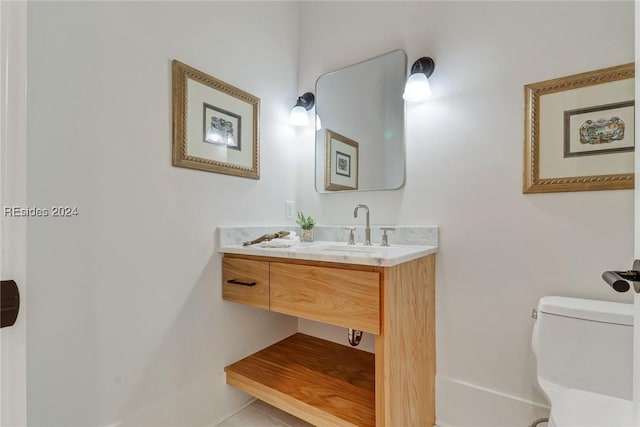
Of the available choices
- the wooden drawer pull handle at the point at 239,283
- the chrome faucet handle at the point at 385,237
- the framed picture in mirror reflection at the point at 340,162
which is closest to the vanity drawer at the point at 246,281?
the wooden drawer pull handle at the point at 239,283

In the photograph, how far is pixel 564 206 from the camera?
4.12 feet

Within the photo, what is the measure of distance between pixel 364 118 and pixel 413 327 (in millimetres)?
1238

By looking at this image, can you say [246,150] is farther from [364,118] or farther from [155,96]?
[364,118]

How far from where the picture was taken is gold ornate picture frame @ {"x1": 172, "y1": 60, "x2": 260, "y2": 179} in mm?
1356

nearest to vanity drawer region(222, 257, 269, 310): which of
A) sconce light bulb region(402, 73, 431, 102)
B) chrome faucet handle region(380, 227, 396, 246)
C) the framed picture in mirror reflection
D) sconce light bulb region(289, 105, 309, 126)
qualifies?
chrome faucet handle region(380, 227, 396, 246)

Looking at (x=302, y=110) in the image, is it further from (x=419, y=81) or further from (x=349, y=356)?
(x=349, y=356)

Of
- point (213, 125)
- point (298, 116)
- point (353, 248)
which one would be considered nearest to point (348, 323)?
point (353, 248)

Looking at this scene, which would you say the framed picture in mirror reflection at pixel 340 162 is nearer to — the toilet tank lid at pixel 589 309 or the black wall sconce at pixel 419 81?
the black wall sconce at pixel 419 81

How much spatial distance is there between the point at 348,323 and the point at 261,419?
2.94ft

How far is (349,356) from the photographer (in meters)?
1.75

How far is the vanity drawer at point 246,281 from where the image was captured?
4.67ft

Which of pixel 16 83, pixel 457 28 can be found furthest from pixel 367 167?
pixel 16 83

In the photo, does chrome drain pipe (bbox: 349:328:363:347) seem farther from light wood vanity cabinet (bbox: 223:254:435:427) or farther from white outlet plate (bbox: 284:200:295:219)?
white outlet plate (bbox: 284:200:295:219)

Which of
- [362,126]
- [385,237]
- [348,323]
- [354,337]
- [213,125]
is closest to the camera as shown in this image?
[348,323]
